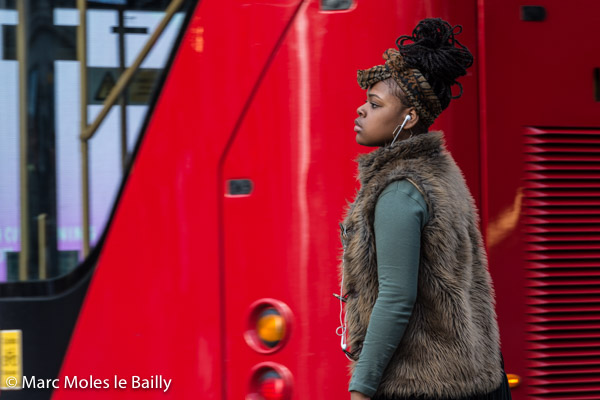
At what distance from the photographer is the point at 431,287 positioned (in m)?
1.57

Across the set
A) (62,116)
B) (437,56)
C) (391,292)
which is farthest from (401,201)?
(62,116)

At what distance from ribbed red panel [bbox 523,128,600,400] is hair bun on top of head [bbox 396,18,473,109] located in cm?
64

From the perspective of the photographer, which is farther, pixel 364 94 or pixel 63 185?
pixel 63 185

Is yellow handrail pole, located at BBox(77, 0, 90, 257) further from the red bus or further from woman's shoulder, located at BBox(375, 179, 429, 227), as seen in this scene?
woman's shoulder, located at BBox(375, 179, 429, 227)

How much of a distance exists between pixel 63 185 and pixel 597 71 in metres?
1.76

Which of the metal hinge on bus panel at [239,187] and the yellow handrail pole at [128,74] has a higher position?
the yellow handrail pole at [128,74]

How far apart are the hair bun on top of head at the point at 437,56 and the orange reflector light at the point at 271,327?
838mm

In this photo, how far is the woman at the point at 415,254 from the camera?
5.01 feet

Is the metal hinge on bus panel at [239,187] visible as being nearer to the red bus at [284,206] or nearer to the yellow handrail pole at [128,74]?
the red bus at [284,206]

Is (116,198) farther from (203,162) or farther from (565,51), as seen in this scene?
(565,51)

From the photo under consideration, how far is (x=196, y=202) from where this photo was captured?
A: 7.18 ft

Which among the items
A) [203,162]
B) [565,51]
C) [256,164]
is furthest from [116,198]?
[565,51]

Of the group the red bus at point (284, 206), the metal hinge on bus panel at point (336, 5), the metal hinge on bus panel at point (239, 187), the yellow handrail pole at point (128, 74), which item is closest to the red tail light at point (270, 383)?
the red bus at point (284, 206)

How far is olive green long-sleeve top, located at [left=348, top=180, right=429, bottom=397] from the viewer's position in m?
1.52
